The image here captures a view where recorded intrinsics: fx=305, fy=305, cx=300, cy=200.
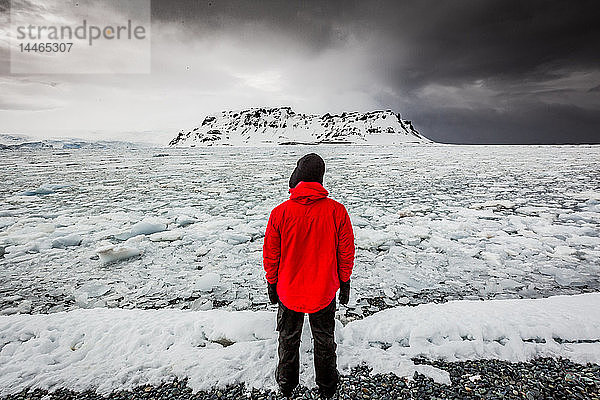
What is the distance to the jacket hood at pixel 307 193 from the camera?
2.05 metres

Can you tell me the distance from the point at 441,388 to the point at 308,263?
137 cm

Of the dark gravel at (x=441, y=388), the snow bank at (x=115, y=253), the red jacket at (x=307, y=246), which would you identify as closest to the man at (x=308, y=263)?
the red jacket at (x=307, y=246)

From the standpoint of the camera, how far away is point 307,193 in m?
2.04

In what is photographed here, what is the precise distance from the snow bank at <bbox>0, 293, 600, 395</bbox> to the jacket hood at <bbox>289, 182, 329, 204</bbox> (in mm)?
1417

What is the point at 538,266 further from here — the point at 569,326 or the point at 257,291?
the point at 257,291

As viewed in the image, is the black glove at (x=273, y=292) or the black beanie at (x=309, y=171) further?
the black glove at (x=273, y=292)

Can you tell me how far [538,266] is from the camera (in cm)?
446

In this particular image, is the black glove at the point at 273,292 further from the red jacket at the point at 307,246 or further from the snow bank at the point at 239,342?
the snow bank at the point at 239,342

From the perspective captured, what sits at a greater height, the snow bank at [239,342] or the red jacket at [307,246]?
the red jacket at [307,246]

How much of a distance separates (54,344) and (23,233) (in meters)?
4.39

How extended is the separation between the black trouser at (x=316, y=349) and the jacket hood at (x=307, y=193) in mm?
823

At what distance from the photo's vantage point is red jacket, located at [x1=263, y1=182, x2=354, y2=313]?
211 cm

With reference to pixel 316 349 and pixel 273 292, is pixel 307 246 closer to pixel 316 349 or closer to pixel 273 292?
pixel 273 292

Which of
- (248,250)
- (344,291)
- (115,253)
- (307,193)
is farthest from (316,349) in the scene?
(115,253)
